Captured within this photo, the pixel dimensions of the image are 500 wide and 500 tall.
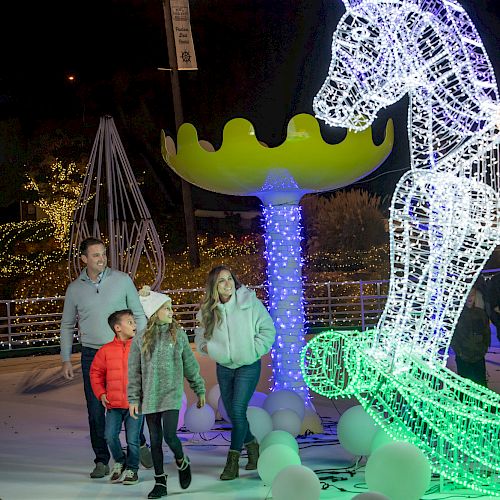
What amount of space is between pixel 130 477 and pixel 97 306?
110 cm

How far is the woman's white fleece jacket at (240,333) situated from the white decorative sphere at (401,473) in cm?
142

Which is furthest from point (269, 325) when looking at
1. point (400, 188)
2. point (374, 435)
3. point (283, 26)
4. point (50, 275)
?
point (283, 26)

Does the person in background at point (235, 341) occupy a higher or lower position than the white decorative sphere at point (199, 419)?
higher

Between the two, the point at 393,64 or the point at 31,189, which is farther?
the point at 31,189

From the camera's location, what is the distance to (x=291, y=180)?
743 centimetres

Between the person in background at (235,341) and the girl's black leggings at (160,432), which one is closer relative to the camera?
the girl's black leggings at (160,432)

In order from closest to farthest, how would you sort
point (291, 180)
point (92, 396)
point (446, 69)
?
point (446, 69) → point (92, 396) → point (291, 180)

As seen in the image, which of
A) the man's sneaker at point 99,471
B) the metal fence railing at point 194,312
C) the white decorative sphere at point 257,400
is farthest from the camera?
the metal fence railing at point 194,312

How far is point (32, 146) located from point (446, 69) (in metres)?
16.3

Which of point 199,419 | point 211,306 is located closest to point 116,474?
point 199,419

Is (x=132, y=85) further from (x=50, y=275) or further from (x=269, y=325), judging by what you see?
(x=269, y=325)

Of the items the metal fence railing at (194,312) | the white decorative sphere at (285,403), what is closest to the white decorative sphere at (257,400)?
the white decorative sphere at (285,403)

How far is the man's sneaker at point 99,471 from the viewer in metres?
6.36

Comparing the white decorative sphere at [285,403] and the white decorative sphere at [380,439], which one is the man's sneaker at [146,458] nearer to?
the white decorative sphere at [285,403]
